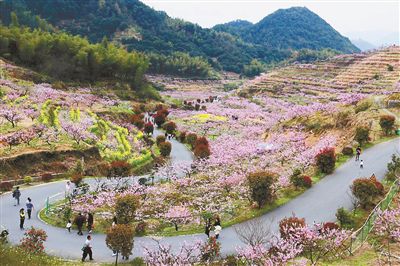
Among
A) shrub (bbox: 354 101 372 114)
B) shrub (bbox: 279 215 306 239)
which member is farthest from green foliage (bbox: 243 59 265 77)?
shrub (bbox: 279 215 306 239)

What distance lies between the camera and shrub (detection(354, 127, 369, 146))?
41.3 metres

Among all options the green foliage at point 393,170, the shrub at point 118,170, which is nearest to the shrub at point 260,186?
the green foliage at point 393,170

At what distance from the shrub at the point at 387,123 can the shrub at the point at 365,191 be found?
16.8m

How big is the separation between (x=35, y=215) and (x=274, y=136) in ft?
108

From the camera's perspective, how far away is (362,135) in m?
41.6

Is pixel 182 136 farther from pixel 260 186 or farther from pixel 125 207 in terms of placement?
pixel 125 207

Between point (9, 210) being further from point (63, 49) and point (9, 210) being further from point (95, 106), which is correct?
point (63, 49)

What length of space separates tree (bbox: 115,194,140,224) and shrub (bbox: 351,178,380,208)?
577 inches

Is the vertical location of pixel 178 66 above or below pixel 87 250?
above

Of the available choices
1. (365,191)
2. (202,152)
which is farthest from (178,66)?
(365,191)

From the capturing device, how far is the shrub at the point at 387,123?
1710 inches

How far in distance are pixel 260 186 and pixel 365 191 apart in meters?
6.93

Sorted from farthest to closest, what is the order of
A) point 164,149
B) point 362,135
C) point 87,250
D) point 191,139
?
point 191,139, point 164,149, point 362,135, point 87,250

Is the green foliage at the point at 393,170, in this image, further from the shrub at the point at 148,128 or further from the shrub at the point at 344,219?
the shrub at the point at 148,128
